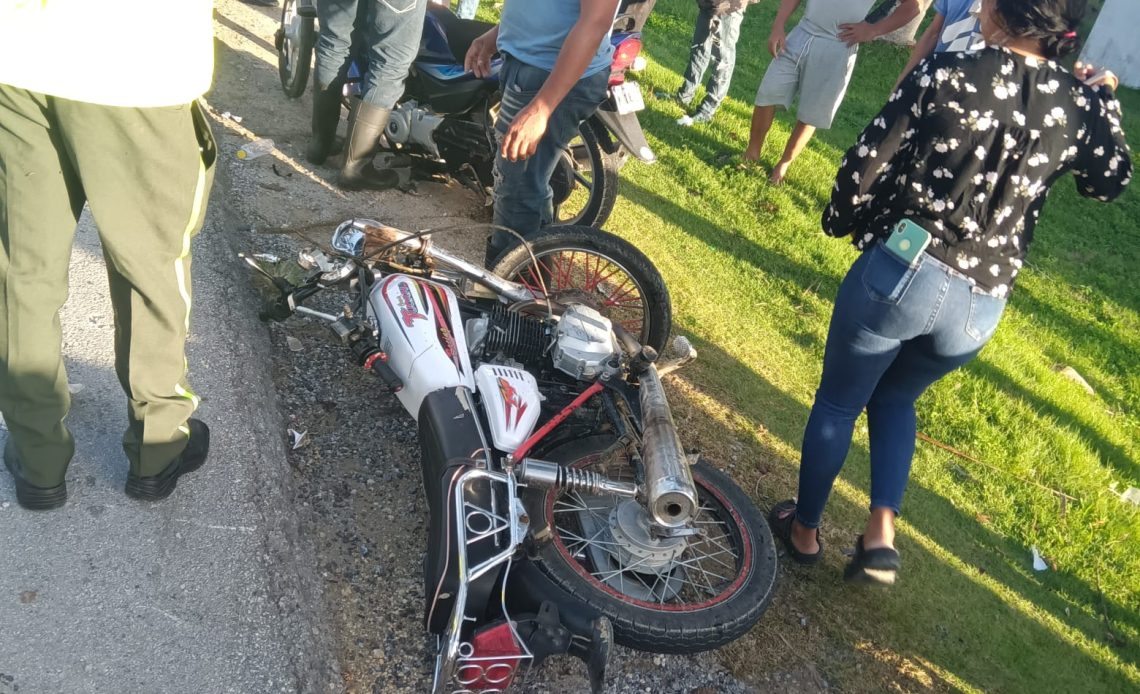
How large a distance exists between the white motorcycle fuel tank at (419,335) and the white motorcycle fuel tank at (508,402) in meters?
0.08

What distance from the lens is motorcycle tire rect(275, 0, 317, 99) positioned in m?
5.41

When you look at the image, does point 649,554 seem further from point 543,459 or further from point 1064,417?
point 1064,417

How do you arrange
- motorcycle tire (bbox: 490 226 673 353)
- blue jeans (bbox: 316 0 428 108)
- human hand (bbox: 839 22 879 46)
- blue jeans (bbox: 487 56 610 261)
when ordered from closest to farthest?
blue jeans (bbox: 487 56 610 261) < motorcycle tire (bbox: 490 226 673 353) < blue jeans (bbox: 316 0 428 108) < human hand (bbox: 839 22 879 46)

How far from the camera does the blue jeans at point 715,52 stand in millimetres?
7039

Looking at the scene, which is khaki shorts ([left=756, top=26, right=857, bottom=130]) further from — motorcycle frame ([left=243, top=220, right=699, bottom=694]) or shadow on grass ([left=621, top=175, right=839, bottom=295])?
motorcycle frame ([left=243, top=220, right=699, bottom=694])

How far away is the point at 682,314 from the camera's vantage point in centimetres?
477

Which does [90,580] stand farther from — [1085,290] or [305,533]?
[1085,290]

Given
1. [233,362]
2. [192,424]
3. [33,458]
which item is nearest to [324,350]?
[233,362]

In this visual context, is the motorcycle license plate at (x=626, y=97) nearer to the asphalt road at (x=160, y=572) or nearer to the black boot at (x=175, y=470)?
the asphalt road at (x=160, y=572)

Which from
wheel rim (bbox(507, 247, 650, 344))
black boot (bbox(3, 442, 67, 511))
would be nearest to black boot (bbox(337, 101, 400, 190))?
wheel rim (bbox(507, 247, 650, 344))

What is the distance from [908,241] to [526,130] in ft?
4.74

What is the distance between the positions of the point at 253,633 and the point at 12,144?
142cm

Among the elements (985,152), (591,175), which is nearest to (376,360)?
(985,152)

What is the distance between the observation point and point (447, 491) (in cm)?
252
